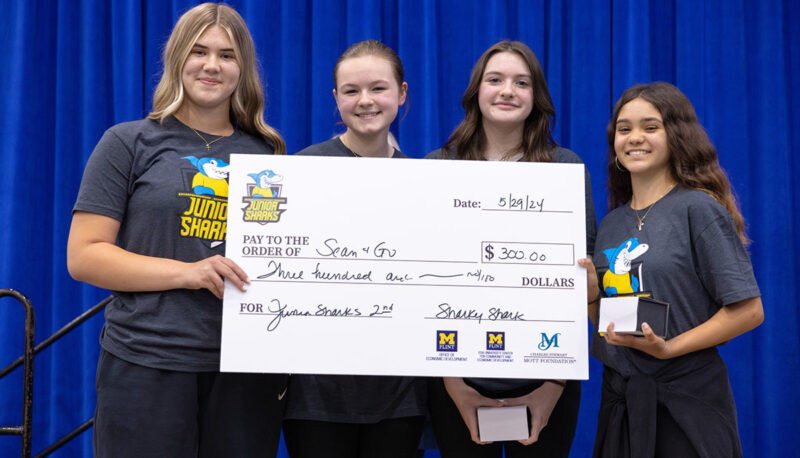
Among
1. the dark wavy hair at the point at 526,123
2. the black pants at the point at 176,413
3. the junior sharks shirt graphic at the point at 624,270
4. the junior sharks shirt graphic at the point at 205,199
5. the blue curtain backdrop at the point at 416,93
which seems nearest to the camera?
the black pants at the point at 176,413

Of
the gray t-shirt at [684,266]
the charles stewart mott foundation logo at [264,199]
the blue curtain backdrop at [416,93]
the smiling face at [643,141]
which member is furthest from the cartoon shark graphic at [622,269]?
the blue curtain backdrop at [416,93]

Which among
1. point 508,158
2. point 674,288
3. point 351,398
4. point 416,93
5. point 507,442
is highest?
point 416,93

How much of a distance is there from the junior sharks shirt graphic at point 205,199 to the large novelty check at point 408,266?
1.8 inches

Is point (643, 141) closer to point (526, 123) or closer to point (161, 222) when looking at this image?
point (526, 123)

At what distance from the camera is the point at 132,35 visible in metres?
3.27

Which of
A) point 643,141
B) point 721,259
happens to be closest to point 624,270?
point 721,259

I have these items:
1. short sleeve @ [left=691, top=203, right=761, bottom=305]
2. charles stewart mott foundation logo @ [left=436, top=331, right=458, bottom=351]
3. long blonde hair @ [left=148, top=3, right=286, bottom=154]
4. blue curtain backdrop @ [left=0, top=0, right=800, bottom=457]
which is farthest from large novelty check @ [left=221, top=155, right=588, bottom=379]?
blue curtain backdrop @ [left=0, top=0, right=800, bottom=457]

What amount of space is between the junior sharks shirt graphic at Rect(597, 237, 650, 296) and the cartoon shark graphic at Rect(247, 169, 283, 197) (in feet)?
3.43

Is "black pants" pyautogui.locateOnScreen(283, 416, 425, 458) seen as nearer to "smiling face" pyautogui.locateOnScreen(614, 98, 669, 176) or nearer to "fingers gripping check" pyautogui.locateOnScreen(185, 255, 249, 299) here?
"fingers gripping check" pyautogui.locateOnScreen(185, 255, 249, 299)

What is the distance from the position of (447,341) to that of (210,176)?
32.4 inches

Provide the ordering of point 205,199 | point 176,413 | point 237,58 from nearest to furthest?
point 176,413
point 205,199
point 237,58

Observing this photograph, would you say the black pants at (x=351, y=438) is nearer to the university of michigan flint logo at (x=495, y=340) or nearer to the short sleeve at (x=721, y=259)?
the university of michigan flint logo at (x=495, y=340)

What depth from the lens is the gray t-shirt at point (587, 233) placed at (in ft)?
5.75

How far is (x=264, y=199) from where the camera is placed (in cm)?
164
